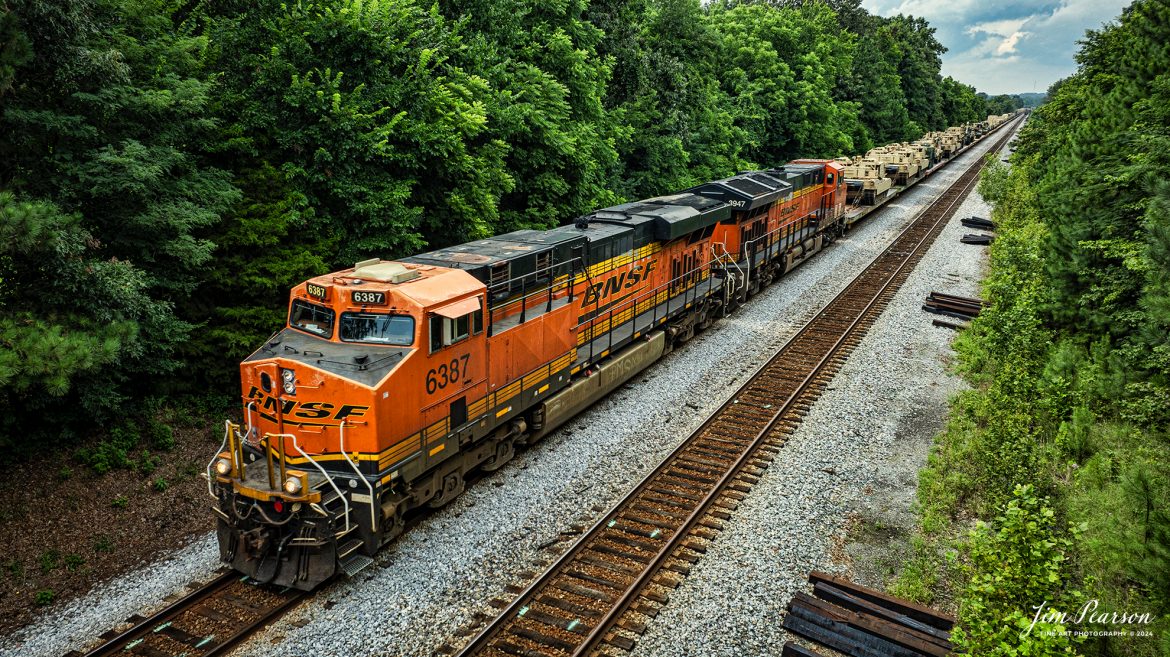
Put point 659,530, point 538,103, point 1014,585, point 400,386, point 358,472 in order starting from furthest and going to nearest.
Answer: point 538,103 < point 659,530 < point 400,386 < point 358,472 < point 1014,585

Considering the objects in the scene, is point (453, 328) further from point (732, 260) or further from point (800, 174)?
point (800, 174)

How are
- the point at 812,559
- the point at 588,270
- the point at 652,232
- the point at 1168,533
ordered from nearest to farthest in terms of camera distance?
the point at 1168,533 < the point at 812,559 < the point at 588,270 < the point at 652,232

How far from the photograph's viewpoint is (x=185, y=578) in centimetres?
977

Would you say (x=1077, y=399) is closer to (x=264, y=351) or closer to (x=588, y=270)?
(x=588, y=270)

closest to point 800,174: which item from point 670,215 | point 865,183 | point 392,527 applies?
point 670,215

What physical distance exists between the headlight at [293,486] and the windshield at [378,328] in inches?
82.5

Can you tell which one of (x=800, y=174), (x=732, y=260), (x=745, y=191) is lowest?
(x=732, y=260)

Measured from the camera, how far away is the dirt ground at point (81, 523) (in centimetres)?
980

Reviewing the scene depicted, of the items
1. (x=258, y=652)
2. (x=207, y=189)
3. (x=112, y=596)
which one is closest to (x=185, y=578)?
(x=112, y=596)

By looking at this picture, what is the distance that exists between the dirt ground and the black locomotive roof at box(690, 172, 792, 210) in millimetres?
15442

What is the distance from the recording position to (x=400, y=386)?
382 inches

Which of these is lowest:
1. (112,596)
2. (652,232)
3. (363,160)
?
(112,596)

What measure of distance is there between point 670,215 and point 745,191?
5.35 meters

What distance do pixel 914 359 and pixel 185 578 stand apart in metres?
16.1
